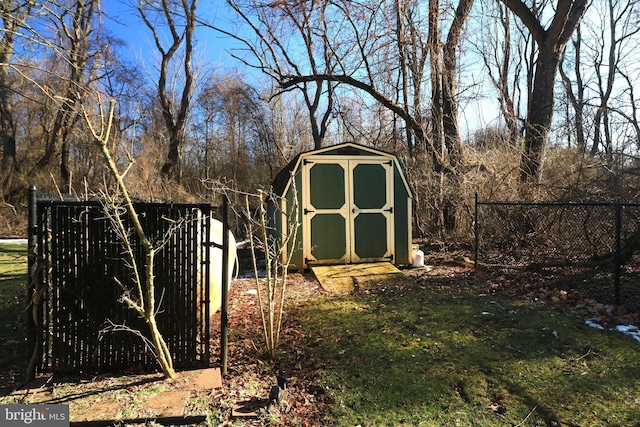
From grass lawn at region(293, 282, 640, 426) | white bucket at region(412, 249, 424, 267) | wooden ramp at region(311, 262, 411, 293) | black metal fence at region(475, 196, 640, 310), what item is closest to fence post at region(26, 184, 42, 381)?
grass lawn at region(293, 282, 640, 426)

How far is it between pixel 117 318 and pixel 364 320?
2942mm

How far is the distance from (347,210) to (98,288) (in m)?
5.79

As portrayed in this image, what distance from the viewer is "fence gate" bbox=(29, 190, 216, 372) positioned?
10.7ft

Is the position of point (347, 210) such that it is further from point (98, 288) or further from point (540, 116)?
point (540, 116)

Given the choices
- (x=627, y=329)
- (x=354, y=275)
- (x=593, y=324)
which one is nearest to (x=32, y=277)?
(x=354, y=275)

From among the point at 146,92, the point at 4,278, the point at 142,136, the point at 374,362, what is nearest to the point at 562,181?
the point at 374,362

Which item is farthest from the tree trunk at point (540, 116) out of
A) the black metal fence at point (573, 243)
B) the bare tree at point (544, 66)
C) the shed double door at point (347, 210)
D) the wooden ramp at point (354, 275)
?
the wooden ramp at point (354, 275)

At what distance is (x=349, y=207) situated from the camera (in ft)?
28.0

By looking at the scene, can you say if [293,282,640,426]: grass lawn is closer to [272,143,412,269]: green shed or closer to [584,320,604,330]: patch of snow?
[584,320,604,330]: patch of snow

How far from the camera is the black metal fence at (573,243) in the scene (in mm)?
5849

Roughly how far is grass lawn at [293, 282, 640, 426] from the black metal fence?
1554mm

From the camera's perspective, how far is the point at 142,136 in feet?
65.6

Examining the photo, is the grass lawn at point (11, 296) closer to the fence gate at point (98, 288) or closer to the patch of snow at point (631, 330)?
the fence gate at point (98, 288)

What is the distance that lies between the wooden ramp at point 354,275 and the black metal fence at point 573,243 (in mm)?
1888
